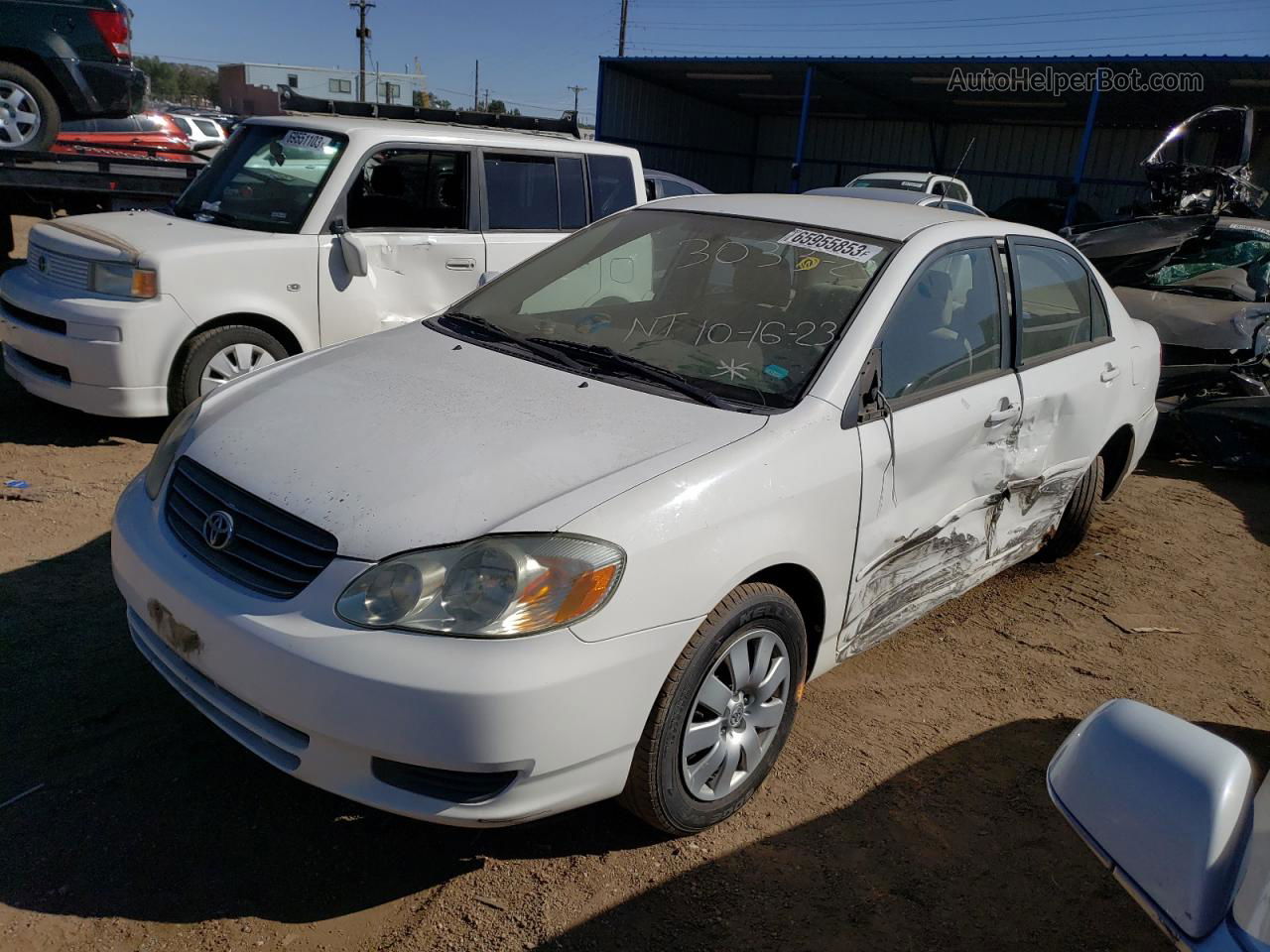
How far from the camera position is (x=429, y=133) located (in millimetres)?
5934

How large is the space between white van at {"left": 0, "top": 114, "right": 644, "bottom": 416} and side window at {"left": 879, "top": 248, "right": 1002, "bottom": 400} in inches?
136

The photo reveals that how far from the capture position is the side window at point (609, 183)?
6.68 metres

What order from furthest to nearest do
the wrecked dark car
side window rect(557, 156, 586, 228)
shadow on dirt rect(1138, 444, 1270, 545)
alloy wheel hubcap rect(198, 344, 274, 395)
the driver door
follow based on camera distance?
the wrecked dark car
side window rect(557, 156, 586, 228)
shadow on dirt rect(1138, 444, 1270, 545)
alloy wheel hubcap rect(198, 344, 274, 395)
the driver door

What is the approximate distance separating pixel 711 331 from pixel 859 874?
5.59 ft

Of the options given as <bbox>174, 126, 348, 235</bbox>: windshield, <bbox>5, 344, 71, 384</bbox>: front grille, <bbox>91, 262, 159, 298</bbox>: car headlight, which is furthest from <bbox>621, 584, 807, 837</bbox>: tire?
<bbox>5, 344, 71, 384</bbox>: front grille

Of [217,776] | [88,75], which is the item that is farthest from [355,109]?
[217,776]

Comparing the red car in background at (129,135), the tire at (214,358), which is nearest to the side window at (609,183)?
the tire at (214,358)

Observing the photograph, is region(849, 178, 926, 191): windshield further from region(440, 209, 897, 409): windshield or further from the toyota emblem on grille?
the toyota emblem on grille

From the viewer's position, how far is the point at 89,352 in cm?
500

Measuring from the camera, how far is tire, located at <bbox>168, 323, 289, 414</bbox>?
5.18 metres

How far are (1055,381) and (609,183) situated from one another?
386 centimetres

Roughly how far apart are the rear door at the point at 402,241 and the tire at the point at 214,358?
37 centimetres

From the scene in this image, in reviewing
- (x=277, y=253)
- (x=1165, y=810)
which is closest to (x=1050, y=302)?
(x=1165, y=810)
